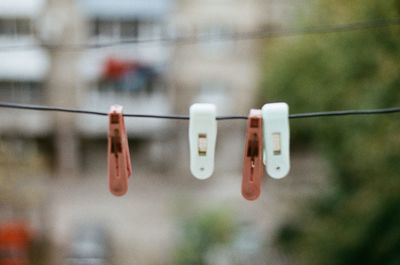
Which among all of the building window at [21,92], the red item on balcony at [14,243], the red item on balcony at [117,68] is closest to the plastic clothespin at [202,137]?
the red item on balcony at [14,243]

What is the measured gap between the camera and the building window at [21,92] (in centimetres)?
1241

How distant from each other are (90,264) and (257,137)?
25.3 ft

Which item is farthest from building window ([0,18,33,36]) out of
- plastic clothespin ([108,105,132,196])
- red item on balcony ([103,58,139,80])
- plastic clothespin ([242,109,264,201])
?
plastic clothespin ([242,109,264,201])

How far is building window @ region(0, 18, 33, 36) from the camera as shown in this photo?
1204cm

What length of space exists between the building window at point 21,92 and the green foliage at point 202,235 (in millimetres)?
3926

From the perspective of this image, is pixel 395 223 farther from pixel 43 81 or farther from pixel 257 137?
pixel 43 81

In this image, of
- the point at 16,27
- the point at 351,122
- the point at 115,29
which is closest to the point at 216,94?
the point at 115,29

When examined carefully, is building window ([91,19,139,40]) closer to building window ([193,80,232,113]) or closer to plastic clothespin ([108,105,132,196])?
A: building window ([193,80,232,113])

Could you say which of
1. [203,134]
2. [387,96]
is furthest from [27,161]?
[203,134]

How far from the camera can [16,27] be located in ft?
39.5

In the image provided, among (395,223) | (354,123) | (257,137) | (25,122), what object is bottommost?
(257,137)

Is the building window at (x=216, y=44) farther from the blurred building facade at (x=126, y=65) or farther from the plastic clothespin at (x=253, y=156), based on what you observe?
the plastic clothespin at (x=253, y=156)

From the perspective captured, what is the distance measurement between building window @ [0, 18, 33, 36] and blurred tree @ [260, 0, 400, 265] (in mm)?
4344

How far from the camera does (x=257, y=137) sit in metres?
2.83
